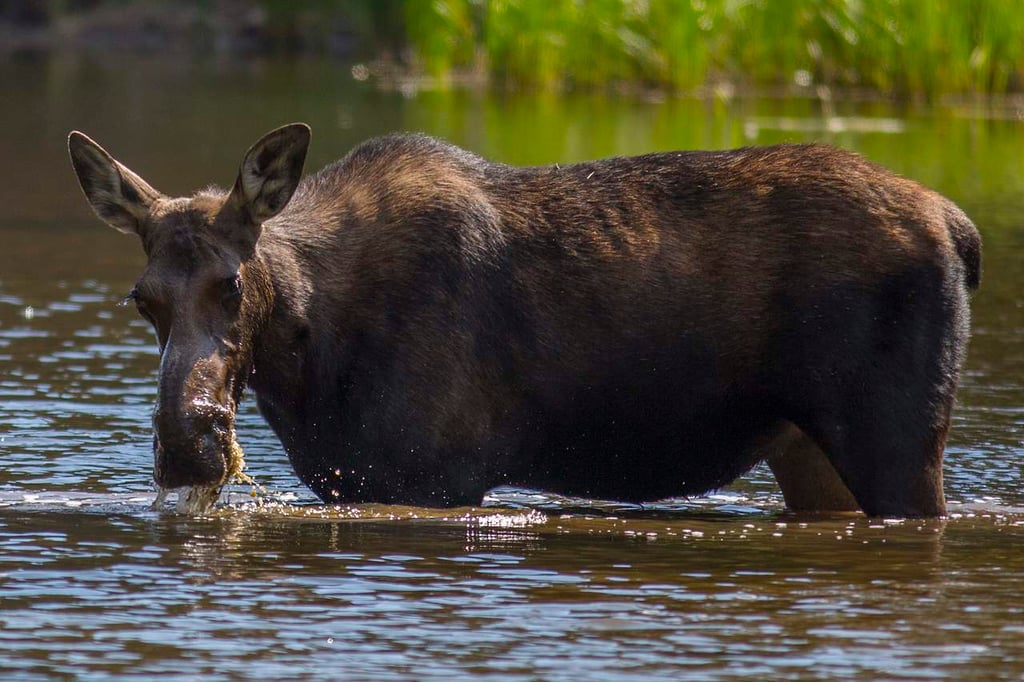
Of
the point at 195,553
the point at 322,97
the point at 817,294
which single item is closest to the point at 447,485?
the point at 195,553

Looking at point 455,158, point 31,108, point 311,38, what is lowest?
point 455,158

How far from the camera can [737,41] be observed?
1103 inches

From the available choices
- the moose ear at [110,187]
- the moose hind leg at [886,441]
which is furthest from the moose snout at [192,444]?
the moose hind leg at [886,441]

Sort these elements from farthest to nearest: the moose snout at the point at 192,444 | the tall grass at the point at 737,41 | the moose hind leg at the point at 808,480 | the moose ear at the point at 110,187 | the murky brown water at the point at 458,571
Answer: the tall grass at the point at 737,41, the moose hind leg at the point at 808,480, the moose ear at the point at 110,187, the moose snout at the point at 192,444, the murky brown water at the point at 458,571

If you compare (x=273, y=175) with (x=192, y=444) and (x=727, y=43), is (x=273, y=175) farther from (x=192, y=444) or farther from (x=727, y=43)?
(x=727, y=43)

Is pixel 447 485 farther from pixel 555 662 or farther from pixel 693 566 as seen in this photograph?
pixel 555 662

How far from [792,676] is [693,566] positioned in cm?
136

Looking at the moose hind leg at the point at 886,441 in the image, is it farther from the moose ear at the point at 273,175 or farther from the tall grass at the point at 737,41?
the tall grass at the point at 737,41

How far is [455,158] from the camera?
7906mm

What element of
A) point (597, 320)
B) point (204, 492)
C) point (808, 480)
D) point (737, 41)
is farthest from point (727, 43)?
point (204, 492)

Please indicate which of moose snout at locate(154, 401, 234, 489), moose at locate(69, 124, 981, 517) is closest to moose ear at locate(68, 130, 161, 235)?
moose at locate(69, 124, 981, 517)

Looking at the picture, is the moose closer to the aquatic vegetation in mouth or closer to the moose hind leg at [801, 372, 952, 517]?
the moose hind leg at [801, 372, 952, 517]

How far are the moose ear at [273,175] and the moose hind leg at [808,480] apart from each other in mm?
2281

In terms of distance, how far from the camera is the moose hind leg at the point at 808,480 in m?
8.08
